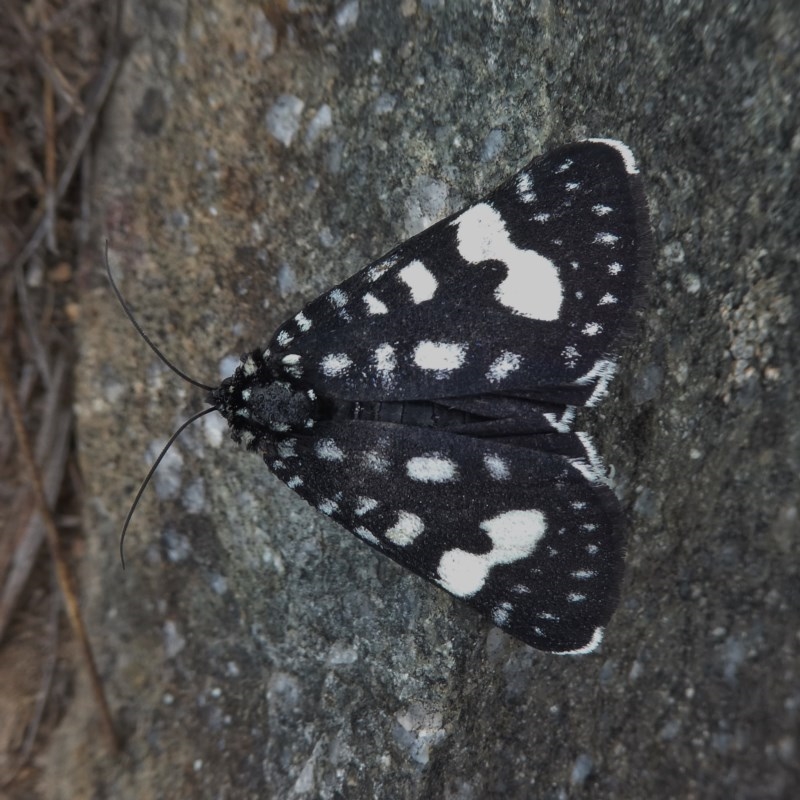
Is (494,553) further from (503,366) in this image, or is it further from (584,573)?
(503,366)

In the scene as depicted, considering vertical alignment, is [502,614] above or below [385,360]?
below

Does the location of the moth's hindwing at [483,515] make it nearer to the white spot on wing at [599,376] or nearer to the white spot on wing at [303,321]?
the white spot on wing at [599,376]

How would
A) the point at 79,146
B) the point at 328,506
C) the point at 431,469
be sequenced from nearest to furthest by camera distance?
the point at 431,469 < the point at 328,506 < the point at 79,146

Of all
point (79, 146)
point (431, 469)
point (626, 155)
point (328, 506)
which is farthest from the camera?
point (79, 146)

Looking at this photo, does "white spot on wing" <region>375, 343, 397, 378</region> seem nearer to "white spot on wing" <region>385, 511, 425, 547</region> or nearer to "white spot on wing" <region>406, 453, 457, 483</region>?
"white spot on wing" <region>406, 453, 457, 483</region>

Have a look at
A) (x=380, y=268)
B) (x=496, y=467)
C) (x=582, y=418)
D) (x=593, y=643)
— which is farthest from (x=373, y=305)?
(x=593, y=643)

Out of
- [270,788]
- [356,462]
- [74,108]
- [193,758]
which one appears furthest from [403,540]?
[74,108]

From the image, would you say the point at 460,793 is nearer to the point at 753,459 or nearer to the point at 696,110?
the point at 753,459
